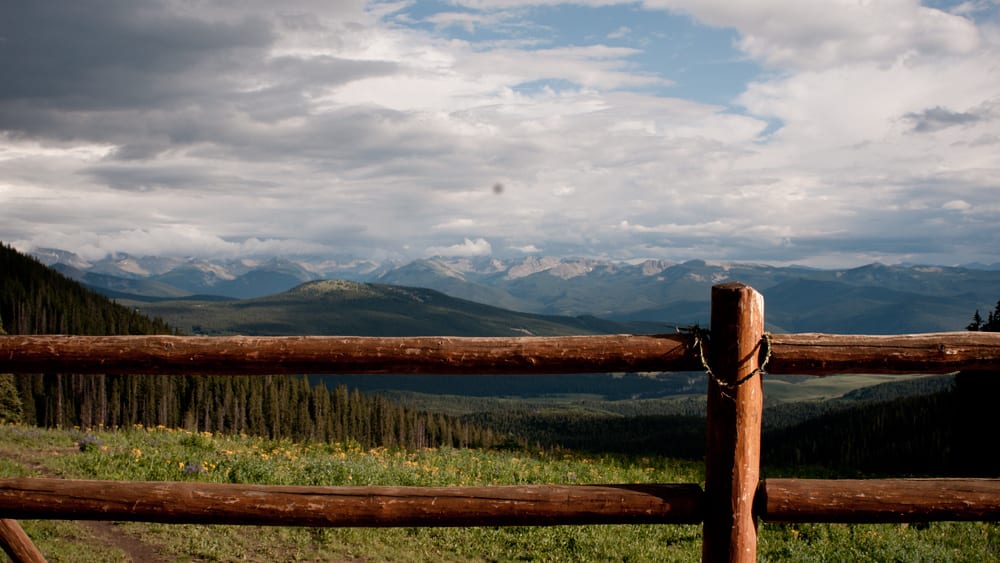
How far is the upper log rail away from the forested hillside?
7574 centimetres

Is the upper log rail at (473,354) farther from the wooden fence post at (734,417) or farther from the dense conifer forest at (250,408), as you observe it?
the dense conifer forest at (250,408)

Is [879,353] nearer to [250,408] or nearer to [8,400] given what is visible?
[8,400]

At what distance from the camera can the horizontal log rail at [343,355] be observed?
4.88m

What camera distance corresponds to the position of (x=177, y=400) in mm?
91000

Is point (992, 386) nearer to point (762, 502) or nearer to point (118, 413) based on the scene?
point (762, 502)

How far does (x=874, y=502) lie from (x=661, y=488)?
1.55 metres

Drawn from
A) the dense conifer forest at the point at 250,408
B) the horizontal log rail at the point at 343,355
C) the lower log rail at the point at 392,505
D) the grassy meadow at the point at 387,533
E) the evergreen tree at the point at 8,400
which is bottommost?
the dense conifer forest at the point at 250,408

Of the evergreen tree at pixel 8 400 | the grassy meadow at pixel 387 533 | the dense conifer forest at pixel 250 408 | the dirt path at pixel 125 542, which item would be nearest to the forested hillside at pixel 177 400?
the dense conifer forest at pixel 250 408

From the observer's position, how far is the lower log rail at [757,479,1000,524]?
4.80 m

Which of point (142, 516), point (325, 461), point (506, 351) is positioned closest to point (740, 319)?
point (506, 351)

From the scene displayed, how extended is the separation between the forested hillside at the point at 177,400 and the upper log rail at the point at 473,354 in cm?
7574

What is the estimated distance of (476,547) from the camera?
29.5 feet

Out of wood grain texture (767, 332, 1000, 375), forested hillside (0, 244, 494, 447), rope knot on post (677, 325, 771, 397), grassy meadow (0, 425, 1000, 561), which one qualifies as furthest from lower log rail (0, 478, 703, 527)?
forested hillside (0, 244, 494, 447)

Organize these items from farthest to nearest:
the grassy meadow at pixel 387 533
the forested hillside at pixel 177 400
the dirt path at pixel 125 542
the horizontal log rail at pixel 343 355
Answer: the forested hillside at pixel 177 400 → the grassy meadow at pixel 387 533 → the dirt path at pixel 125 542 → the horizontal log rail at pixel 343 355
